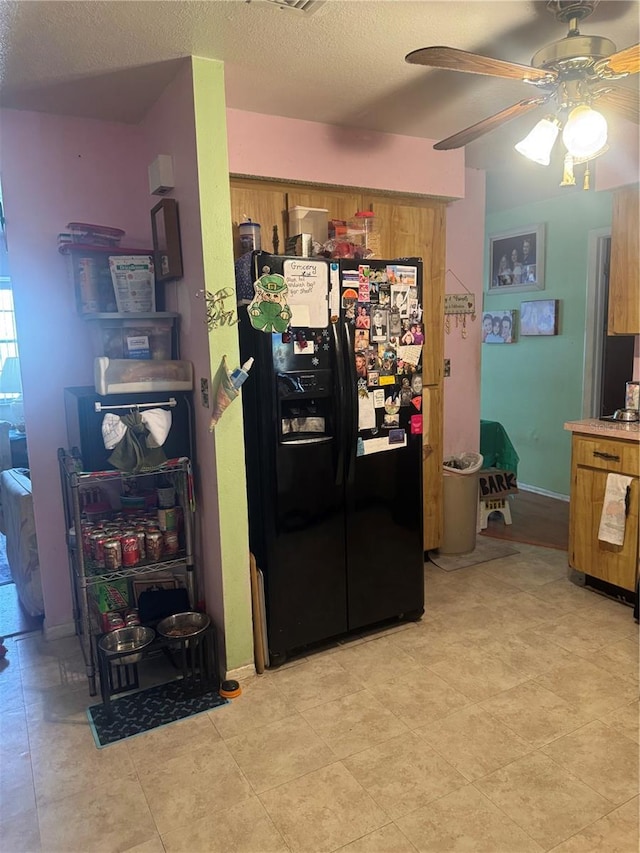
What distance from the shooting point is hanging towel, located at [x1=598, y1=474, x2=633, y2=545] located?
3082mm

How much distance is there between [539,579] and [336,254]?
2176 mm

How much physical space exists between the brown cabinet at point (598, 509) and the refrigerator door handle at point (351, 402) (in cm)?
138

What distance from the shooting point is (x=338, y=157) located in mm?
3232

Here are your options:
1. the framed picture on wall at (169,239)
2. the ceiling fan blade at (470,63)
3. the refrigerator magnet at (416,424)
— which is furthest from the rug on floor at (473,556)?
the ceiling fan blade at (470,63)


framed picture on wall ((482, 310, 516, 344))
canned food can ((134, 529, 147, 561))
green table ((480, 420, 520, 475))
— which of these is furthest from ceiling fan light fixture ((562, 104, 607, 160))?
framed picture on wall ((482, 310, 516, 344))

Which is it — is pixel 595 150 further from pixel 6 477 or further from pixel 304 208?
pixel 6 477

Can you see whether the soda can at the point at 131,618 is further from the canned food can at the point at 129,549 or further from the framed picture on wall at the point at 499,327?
the framed picture on wall at the point at 499,327

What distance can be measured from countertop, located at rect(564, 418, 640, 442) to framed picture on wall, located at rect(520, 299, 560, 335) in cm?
190

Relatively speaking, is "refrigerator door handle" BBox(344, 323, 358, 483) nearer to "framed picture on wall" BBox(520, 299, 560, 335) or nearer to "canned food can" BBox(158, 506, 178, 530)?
"canned food can" BBox(158, 506, 178, 530)

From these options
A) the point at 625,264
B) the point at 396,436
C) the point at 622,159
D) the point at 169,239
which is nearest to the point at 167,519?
the point at 396,436

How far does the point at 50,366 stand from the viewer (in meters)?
2.95

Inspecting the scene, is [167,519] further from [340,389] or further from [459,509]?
[459,509]

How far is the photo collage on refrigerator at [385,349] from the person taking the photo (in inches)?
107

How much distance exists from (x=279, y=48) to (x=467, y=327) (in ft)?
7.77
